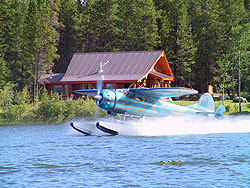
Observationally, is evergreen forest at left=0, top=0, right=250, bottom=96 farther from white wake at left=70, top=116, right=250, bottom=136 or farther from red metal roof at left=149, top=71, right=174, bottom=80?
white wake at left=70, top=116, right=250, bottom=136

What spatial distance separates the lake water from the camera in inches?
Result: 482

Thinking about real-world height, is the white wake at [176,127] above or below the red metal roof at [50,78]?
below

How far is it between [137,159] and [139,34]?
4042 centimetres

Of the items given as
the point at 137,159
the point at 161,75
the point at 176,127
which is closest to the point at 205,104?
the point at 176,127

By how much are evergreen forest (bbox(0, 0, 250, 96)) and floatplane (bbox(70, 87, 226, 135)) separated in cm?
2707

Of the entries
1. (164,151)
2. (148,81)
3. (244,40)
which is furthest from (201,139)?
(148,81)

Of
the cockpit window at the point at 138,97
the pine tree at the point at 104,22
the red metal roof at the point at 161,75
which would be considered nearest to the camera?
the cockpit window at the point at 138,97

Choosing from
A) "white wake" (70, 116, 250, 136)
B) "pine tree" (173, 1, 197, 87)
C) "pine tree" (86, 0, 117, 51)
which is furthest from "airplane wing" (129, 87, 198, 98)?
"pine tree" (86, 0, 117, 51)

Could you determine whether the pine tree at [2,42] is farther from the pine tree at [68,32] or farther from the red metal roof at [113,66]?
the pine tree at [68,32]

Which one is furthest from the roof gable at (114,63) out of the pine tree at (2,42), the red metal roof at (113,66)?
the pine tree at (2,42)

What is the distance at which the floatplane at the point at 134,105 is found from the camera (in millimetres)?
21609

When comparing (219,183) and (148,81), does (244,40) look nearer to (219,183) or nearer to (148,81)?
(148,81)

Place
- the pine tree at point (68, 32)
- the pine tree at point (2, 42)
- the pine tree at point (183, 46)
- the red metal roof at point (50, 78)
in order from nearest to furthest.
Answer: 1. the pine tree at point (2, 42)
2. the red metal roof at point (50, 78)
3. the pine tree at point (183, 46)
4. the pine tree at point (68, 32)

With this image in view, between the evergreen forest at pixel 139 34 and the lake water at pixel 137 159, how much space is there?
88.5ft
